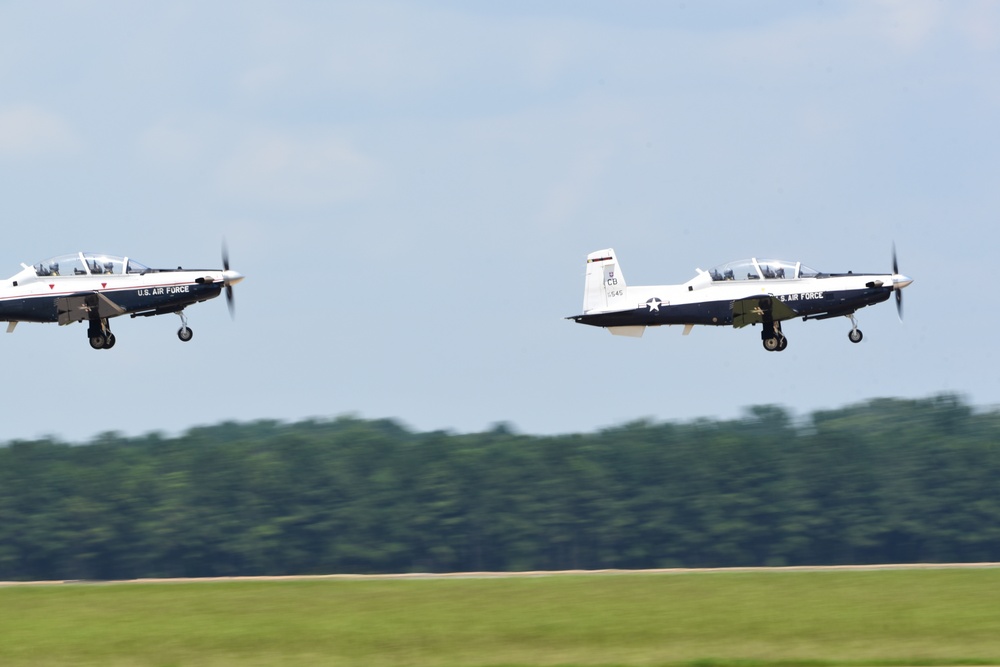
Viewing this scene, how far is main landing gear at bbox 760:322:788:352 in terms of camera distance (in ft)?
144

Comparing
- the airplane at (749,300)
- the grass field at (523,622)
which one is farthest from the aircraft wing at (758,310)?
the grass field at (523,622)

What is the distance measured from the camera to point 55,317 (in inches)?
1699

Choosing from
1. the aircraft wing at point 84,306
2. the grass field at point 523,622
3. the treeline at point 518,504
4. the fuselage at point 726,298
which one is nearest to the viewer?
the grass field at point 523,622

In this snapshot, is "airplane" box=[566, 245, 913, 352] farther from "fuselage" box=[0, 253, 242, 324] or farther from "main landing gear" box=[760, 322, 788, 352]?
"fuselage" box=[0, 253, 242, 324]

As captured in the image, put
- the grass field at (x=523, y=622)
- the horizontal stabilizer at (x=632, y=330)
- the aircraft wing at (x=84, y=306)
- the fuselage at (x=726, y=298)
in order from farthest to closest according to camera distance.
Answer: the horizontal stabilizer at (x=632, y=330) → the fuselage at (x=726, y=298) → the aircraft wing at (x=84, y=306) → the grass field at (x=523, y=622)

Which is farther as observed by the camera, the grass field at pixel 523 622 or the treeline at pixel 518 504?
the treeline at pixel 518 504

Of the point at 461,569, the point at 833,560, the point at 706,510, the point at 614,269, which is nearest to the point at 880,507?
the point at 833,560

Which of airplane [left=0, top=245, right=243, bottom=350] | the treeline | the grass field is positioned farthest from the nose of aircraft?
the treeline

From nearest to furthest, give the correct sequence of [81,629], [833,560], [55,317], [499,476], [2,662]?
[2,662]
[81,629]
[55,317]
[833,560]
[499,476]

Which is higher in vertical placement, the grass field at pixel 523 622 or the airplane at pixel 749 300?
the airplane at pixel 749 300

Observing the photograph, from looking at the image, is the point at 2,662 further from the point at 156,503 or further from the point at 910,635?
the point at 156,503

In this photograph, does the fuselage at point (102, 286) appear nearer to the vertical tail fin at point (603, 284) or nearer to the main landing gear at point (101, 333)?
the main landing gear at point (101, 333)

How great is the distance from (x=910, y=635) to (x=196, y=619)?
1849 cm

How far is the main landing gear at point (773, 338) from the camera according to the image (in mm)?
43750
